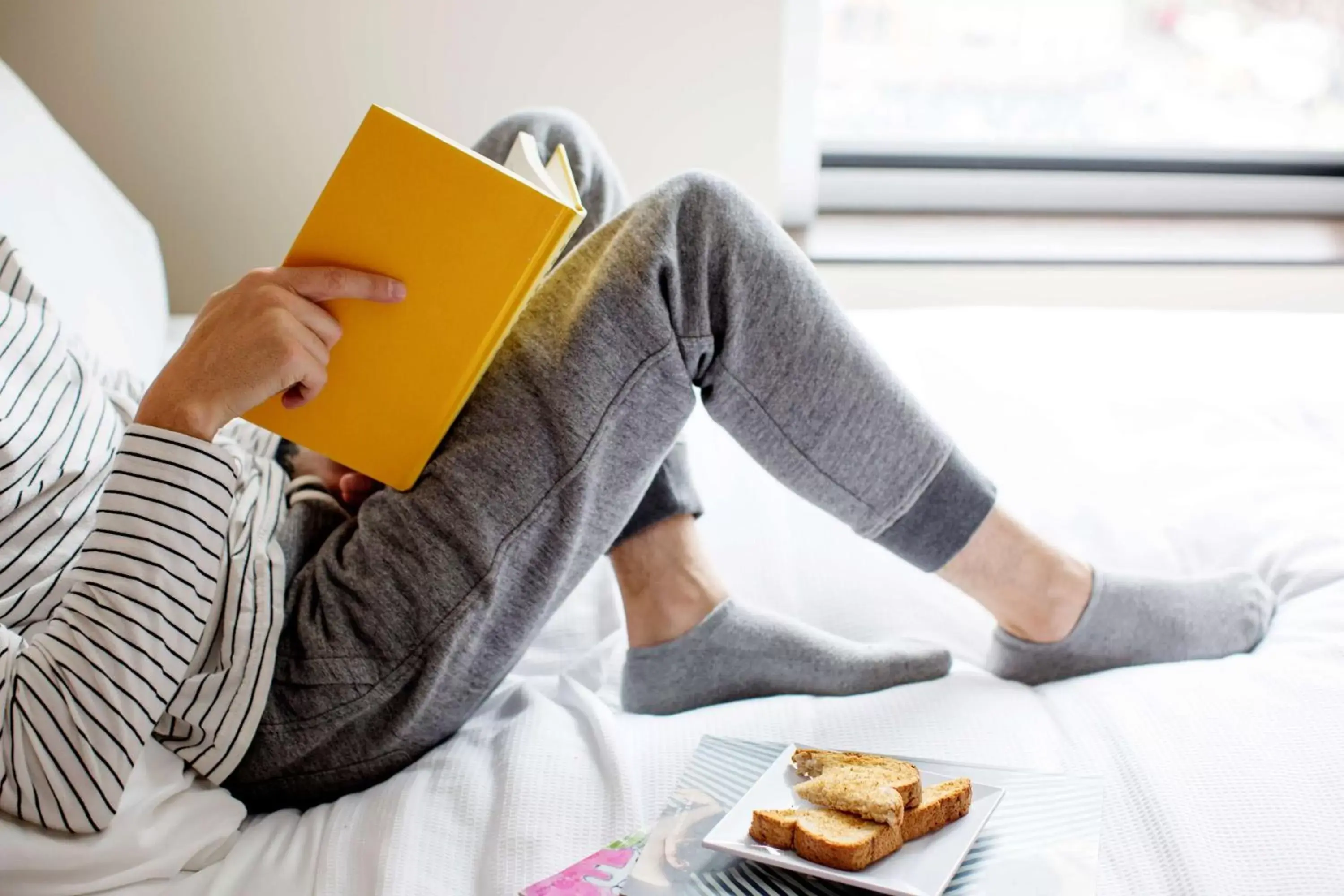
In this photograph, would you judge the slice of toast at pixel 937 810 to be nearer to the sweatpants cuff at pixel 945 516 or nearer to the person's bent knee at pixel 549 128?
the sweatpants cuff at pixel 945 516

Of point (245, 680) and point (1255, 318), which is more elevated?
point (1255, 318)

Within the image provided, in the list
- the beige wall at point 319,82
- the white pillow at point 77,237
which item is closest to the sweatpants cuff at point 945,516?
the white pillow at point 77,237

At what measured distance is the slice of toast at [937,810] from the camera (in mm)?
644

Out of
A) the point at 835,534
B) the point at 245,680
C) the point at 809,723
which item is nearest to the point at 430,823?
the point at 245,680

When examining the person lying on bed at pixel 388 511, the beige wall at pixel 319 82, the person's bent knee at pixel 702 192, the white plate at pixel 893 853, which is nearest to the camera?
the white plate at pixel 893 853

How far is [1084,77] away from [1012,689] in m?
1.45

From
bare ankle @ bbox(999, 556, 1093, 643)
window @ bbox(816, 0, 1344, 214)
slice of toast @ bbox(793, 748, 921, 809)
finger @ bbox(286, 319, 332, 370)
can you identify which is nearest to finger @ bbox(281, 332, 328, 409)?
finger @ bbox(286, 319, 332, 370)

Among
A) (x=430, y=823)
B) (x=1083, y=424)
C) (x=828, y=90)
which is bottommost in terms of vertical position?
(x=430, y=823)

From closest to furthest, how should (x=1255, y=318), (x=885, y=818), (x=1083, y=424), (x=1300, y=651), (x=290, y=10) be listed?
(x=885, y=818)
(x=1300, y=651)
(x=1083, y=424)
(x=1255, y=318)
(x=290, y=10)

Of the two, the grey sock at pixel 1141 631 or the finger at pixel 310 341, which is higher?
the finger at pixel 310 341

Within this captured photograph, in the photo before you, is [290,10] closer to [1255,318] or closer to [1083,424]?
[1083,424]

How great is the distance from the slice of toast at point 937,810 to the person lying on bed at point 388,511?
0.76ft

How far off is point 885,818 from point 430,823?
0.30 m

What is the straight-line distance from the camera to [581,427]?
0.80 m
